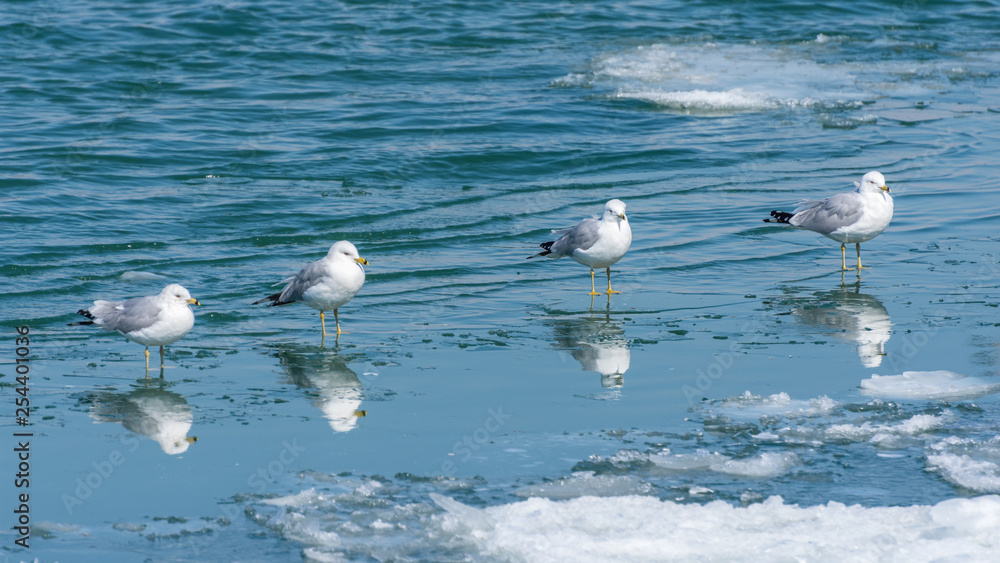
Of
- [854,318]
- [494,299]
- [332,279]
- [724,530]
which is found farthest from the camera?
[494,299]

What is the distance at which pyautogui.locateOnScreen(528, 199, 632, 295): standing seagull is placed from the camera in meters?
9.78

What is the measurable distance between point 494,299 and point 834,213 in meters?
3.31

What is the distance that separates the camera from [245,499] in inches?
222

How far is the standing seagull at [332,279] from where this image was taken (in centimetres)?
856

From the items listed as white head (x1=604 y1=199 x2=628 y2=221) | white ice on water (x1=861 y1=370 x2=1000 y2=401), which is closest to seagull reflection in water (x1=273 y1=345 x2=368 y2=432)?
white head (x1=604 y1=199 x2=628 y2=221)

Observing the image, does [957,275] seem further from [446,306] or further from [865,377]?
[446,306]

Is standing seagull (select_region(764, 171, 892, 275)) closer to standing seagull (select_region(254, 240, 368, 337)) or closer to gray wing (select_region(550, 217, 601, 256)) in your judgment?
gray wing (select_region(550, 217, 601, 256))

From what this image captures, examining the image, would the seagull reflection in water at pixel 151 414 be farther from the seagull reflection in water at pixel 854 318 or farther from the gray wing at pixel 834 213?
the gray wing at pixel 834 213

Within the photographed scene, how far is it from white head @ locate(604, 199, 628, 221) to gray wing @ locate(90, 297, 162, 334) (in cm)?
396

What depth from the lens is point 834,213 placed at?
1051 cm

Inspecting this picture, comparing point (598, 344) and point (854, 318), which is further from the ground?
point (854, 318)

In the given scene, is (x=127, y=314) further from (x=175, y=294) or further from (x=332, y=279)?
(x=332, y=279)

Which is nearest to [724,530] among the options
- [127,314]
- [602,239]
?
[127,314]

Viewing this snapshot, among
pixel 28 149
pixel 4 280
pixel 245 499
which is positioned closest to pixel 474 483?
pixel 245 499
